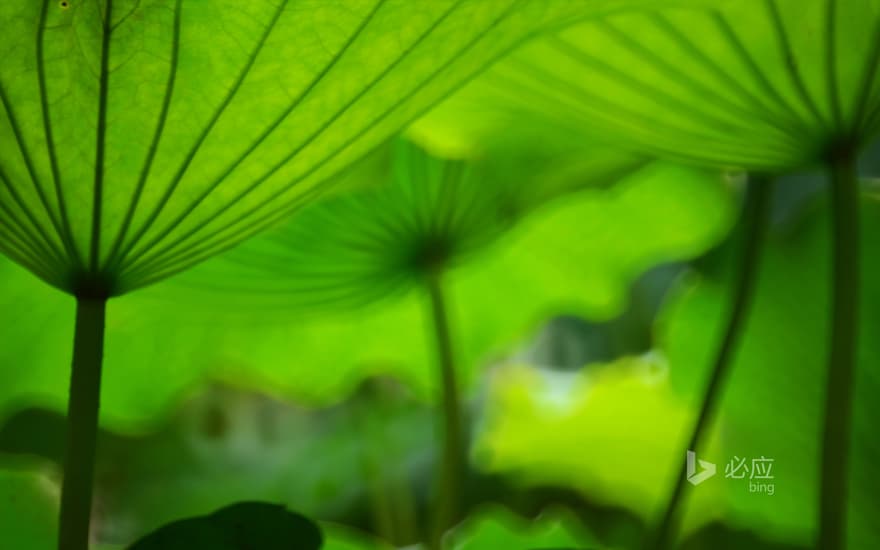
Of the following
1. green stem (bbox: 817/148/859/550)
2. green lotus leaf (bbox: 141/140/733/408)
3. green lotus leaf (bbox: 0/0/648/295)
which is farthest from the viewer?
green lotus leaf (bbox: 141/140/733/408)

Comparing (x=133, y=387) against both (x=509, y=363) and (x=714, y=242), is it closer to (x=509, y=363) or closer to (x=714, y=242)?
(x=714, y=242)

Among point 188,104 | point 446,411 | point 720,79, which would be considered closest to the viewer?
point 188,104

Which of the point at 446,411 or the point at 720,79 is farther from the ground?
the point at 720,79

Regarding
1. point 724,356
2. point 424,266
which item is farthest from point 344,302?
point 724,356

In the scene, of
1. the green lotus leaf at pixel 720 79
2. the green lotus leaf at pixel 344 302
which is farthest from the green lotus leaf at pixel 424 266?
the green lotus leaf at pixel 720 79

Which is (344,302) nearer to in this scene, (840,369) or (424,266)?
(424,266)

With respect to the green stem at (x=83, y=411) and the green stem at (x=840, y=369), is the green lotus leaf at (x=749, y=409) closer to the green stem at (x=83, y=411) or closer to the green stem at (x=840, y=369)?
the green stem at (x=840, y=369)

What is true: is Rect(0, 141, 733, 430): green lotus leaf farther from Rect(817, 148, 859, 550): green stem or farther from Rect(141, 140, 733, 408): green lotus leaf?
Rect(817, 148, 859, 550): green stem

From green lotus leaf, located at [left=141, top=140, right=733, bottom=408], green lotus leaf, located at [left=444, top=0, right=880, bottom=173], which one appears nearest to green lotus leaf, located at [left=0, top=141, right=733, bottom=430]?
green lotus leaf, located at [left=141, top=140, right=733, bottom=408]

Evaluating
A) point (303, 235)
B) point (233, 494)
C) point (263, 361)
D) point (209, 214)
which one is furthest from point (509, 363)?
point (209, 214)

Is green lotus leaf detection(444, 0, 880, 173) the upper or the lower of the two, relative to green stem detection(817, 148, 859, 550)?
upper
